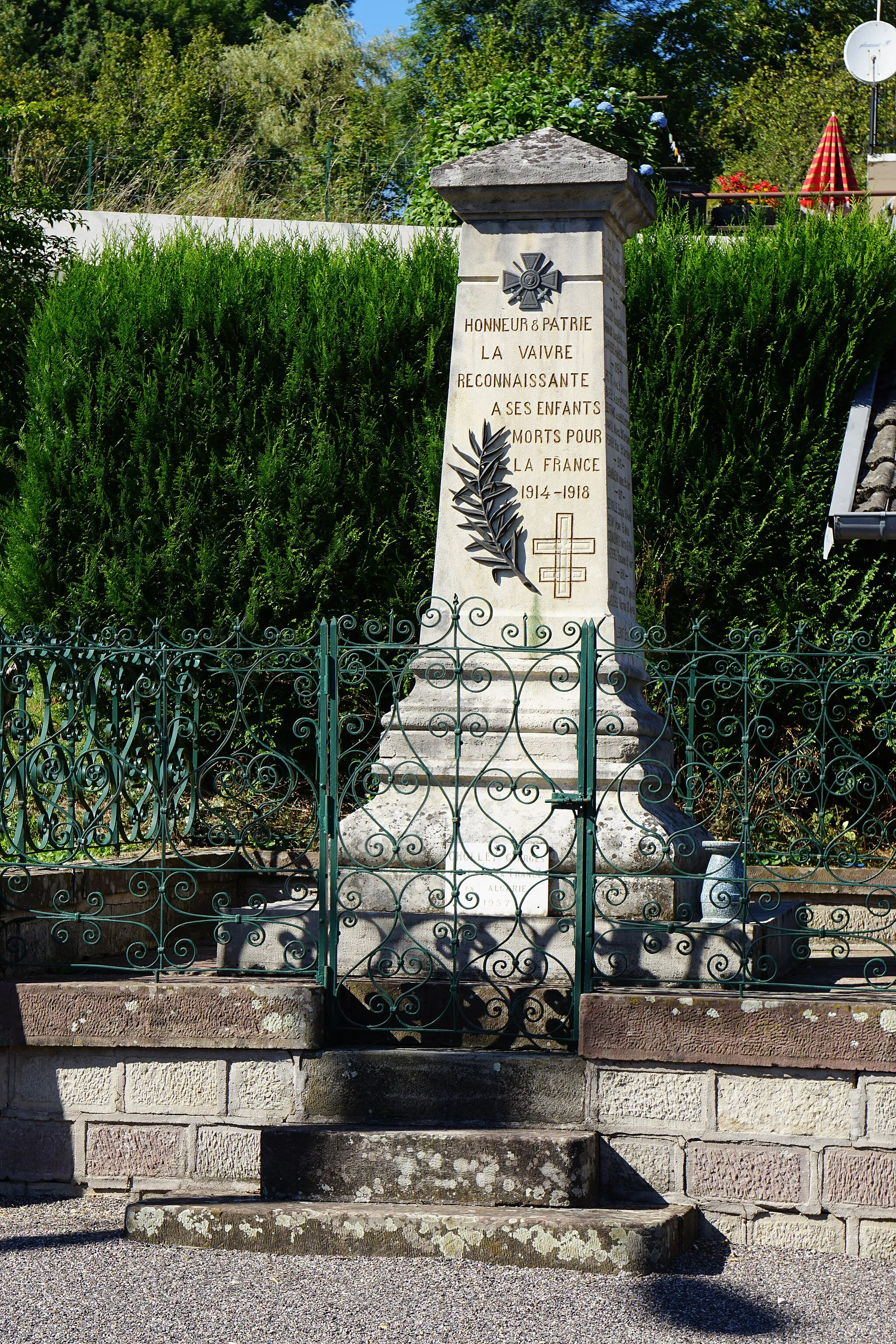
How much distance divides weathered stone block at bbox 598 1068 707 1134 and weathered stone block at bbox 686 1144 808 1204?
0.10 m

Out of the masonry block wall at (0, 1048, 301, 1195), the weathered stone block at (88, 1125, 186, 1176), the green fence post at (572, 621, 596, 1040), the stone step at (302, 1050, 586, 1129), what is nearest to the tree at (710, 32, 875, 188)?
the green fence post at (572, 621, 596, 1040)

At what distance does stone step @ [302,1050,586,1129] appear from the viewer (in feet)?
15.6

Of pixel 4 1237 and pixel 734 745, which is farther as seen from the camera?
pixel 734 745

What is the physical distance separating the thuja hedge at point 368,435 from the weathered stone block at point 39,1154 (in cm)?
446

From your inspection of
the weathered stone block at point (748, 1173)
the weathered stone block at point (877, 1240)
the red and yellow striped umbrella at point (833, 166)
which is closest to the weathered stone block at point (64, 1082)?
the weathered stone block at point (748, 1173)

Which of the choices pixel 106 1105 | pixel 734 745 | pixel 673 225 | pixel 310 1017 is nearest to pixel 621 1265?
pixel 310 1017

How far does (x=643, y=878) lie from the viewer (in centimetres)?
534

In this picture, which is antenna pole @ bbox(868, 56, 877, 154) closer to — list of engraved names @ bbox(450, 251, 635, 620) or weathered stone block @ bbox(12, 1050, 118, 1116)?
list of engraved names @ bbox(450, 251, 635, 620)

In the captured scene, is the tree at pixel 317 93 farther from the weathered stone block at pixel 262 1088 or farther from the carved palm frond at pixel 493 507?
the weathered stone block at pixel 262 1088

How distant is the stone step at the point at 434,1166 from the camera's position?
4.46 meters

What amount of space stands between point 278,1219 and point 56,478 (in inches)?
248

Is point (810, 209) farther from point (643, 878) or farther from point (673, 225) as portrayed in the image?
point (643, 878)

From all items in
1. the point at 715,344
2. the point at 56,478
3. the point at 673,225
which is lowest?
the point at 56,478

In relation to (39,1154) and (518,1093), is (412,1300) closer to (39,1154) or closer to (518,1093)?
(518,1093)
